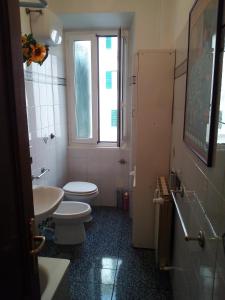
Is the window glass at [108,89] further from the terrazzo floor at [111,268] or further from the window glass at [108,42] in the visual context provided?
the terrazzo floor at [111,268]

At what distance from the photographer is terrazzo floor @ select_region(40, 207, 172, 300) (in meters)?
1.89

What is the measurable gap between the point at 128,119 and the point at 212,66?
2221mm

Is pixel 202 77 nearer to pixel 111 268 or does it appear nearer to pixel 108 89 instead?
pixel 111 268

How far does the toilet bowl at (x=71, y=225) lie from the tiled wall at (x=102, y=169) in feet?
2.72

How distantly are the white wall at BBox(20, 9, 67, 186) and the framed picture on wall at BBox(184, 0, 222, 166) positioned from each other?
1422 millimetres

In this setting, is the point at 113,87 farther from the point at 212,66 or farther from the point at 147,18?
the point at 212,66

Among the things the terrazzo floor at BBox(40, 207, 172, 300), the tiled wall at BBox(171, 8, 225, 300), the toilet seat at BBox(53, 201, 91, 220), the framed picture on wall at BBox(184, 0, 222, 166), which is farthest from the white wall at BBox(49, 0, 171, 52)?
the terrazzo floor at BBox(40, 207, 172, 300)

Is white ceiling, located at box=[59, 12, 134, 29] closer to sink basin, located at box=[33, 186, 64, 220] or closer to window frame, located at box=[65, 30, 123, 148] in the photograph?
window frame, located at box=[65, 30, 123, 148]

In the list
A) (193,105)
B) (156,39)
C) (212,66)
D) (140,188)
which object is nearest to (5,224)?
(212,66)

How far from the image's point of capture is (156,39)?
2574 mm

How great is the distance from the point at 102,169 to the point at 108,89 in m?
1.05

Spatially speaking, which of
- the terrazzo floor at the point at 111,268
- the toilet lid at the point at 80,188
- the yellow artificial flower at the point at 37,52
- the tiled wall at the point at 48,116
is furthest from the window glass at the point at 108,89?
the yellow artificial flower at the point at 37,52

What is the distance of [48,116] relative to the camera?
2.65 meters

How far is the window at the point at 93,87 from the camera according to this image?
312cm
